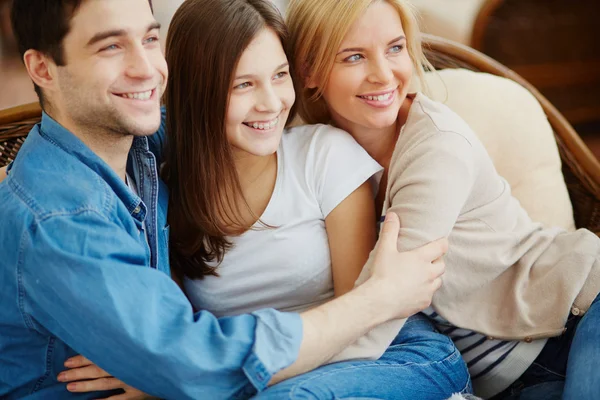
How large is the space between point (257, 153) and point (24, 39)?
0.43m

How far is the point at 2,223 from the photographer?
3.74 ft

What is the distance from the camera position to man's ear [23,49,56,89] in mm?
1190

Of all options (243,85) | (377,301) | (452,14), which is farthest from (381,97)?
(452,14)

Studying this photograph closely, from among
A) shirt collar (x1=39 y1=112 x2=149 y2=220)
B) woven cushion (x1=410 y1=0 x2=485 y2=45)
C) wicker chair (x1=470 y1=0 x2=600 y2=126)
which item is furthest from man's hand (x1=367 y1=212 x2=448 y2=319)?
woven cushion (x1=410 y1=0 x2=485 y2=45)

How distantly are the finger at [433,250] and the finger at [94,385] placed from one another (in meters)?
0.55

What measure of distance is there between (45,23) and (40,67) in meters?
0.08

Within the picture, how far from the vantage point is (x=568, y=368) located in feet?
4.22

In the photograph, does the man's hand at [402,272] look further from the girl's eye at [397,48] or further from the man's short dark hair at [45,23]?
the man's short dark hair at [45,23]

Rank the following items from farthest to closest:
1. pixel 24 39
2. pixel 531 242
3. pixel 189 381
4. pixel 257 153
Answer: pixel 531 242
pixel 257 153
pixel 24 39
pixel 189 381

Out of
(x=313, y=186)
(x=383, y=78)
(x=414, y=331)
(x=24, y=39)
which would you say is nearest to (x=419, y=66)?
(x=383, y=78)

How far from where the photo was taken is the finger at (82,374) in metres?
1.22

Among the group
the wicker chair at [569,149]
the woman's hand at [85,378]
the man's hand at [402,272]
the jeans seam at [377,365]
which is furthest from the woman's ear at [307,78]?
the woman's hand at [85,378]

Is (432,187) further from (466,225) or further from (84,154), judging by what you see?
(84,154)

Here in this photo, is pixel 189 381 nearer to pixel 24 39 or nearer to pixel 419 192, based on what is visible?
pixel 419 192
